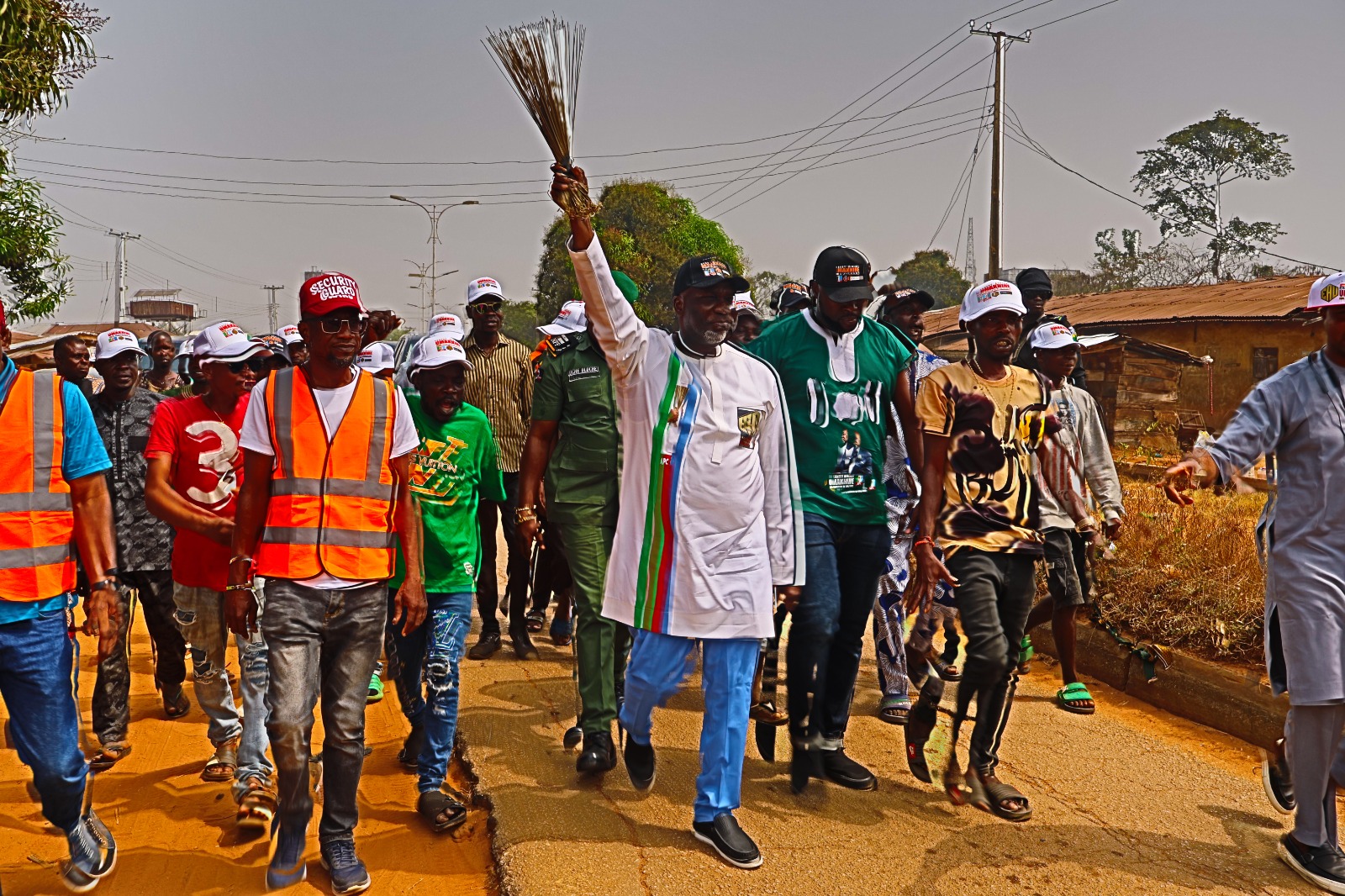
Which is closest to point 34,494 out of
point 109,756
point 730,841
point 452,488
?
point 452,488

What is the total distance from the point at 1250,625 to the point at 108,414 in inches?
250

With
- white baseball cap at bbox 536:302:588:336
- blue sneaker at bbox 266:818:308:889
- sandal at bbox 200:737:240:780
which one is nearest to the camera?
blue sneaker at bbox 266:818:308:889

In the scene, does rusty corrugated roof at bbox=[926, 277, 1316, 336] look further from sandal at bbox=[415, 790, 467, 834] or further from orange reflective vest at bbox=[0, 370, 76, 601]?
orange reflective vest at bbox=[0, 370, 76, 601]

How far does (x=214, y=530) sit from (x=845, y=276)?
2879 mm

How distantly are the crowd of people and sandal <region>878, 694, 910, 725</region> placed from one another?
1 centimetres

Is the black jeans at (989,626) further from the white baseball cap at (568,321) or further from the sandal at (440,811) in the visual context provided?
the white baseball cap at (568,321)

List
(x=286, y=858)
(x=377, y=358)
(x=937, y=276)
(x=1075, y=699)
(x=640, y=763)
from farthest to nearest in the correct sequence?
(x=937, y=276)
(x=377, y=358)
(x=1075, y=699)
(x=640, y=763)
(x=286, y=858)

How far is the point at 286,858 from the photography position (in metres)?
4.13

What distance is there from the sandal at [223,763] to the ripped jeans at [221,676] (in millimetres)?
34

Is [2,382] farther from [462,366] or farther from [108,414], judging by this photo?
[108,414]

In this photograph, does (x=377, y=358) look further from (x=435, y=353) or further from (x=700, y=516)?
(x=700, y=516)

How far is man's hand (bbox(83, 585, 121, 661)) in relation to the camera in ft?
13.4

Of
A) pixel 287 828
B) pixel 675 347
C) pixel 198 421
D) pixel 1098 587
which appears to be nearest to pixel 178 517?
pixel 198 421

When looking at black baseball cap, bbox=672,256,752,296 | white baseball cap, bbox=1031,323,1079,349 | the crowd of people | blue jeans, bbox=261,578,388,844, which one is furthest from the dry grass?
blue jeans, bbox=261,578,388,844
